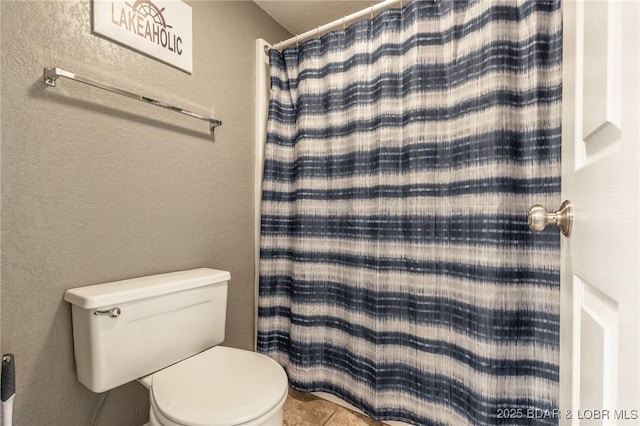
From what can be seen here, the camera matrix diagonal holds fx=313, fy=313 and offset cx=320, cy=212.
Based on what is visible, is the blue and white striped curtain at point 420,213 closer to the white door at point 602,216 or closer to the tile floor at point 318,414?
the tile floor at point 318,414

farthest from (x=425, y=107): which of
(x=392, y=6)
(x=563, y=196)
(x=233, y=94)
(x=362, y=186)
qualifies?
(x=233, y=94)

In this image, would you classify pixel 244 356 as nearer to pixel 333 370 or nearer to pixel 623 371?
pixel 333 370

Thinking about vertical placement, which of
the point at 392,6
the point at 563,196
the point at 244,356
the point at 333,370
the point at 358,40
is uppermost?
the point at 392,6

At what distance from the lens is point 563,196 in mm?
621

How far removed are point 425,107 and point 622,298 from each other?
3.61 feet

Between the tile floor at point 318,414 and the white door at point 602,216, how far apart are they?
111cm

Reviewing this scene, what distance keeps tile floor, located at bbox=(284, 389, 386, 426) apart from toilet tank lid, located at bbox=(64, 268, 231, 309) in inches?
29.4

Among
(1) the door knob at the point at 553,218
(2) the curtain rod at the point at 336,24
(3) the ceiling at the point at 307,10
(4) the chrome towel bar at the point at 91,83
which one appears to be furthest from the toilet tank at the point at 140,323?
(3) the ceiling at the point at 307,10

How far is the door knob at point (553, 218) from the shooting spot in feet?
1.76

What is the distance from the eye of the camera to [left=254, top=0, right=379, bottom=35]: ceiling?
1.68 meters

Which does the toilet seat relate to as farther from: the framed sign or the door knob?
the framed sign

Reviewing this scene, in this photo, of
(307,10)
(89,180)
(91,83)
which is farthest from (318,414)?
(307,10)

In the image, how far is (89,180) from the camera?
43.2 inches

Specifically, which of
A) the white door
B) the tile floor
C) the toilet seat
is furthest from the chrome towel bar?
the tile floor
